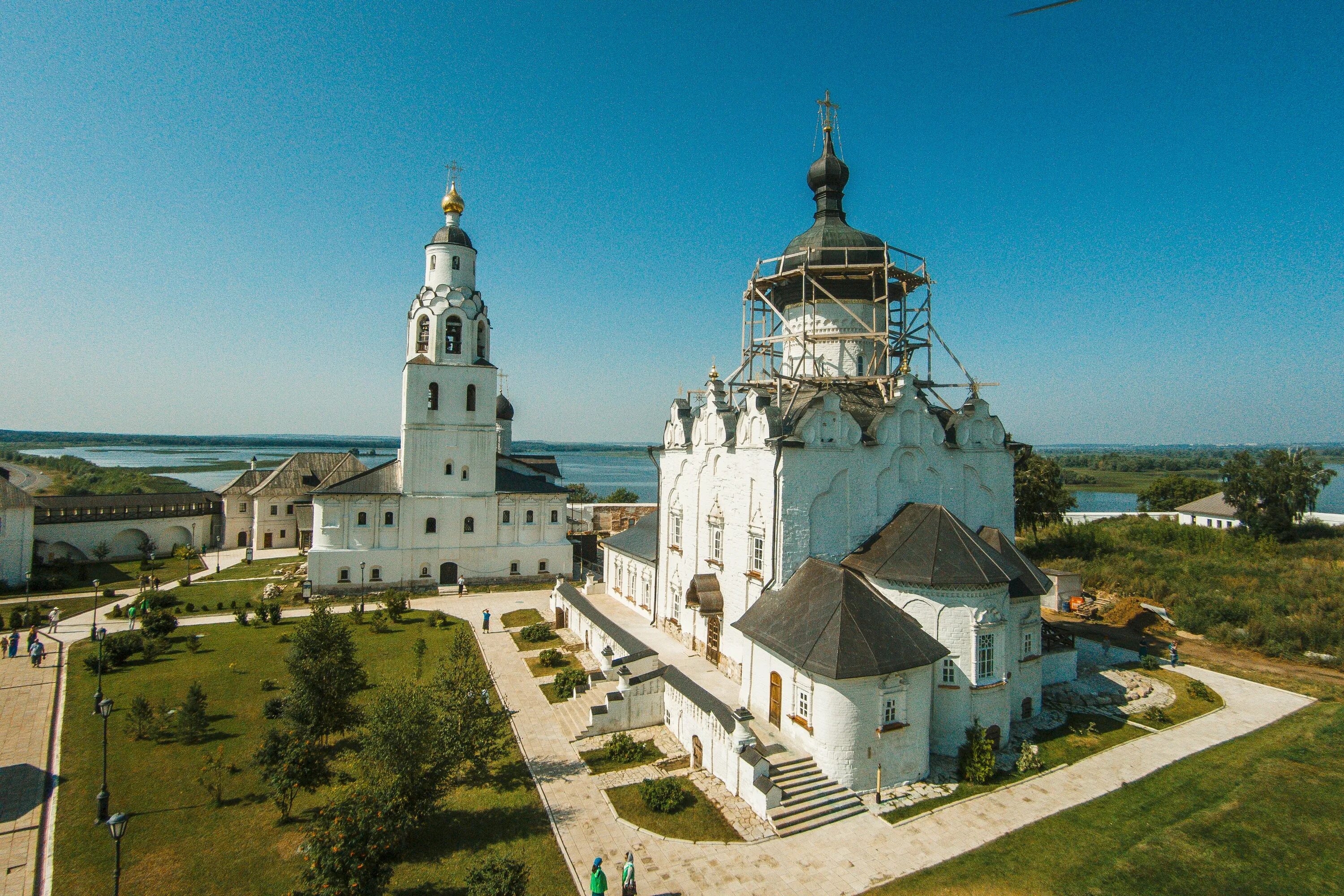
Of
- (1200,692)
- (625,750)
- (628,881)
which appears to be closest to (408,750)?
(628,881)

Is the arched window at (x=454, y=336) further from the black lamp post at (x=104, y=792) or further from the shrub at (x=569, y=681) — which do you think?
the black lamp post at (x=104, y=792)

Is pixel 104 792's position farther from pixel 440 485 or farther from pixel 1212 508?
pixel 1212 508

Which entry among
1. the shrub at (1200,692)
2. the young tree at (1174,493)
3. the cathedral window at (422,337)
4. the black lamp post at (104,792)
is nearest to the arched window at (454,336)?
the cathedral window at (422,337)

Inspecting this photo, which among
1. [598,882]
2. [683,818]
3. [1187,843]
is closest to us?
[598,882]

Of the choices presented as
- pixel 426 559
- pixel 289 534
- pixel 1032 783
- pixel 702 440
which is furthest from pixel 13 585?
pixel 1032 783

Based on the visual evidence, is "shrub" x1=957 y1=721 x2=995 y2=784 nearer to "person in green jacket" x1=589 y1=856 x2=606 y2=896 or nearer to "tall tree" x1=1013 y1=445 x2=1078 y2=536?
"person in green jacket" x1=589 y1=856 x2=606 y2=896
